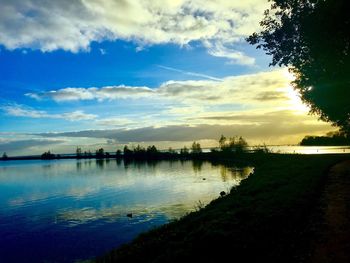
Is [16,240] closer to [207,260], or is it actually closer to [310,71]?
[207,260]

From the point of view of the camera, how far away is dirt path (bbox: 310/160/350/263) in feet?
48.4

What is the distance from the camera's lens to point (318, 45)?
2358 cm

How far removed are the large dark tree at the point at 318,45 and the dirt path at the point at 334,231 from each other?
8.10m

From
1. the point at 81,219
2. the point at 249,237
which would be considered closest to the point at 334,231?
the point at 249,237

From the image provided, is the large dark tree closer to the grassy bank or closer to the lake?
the grassy bank

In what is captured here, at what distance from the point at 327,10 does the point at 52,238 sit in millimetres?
33463

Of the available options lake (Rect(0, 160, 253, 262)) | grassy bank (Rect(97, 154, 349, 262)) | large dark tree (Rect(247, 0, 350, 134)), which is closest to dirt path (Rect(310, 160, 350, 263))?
grassy bank (Rect(97, 154, 349, 262))

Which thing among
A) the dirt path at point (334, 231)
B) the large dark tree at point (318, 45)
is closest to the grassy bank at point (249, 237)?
the dirt path at point (334, 231)

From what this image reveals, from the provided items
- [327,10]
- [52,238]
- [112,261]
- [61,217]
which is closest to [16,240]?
[52,238]

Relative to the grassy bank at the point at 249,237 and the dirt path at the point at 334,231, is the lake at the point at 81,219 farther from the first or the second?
the dirt path at the point at 334,231

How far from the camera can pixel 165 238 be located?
907 inches

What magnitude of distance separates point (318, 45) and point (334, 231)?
1200cm

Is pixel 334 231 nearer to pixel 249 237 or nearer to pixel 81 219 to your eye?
pixel 249 237

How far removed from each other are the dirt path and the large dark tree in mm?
8095
